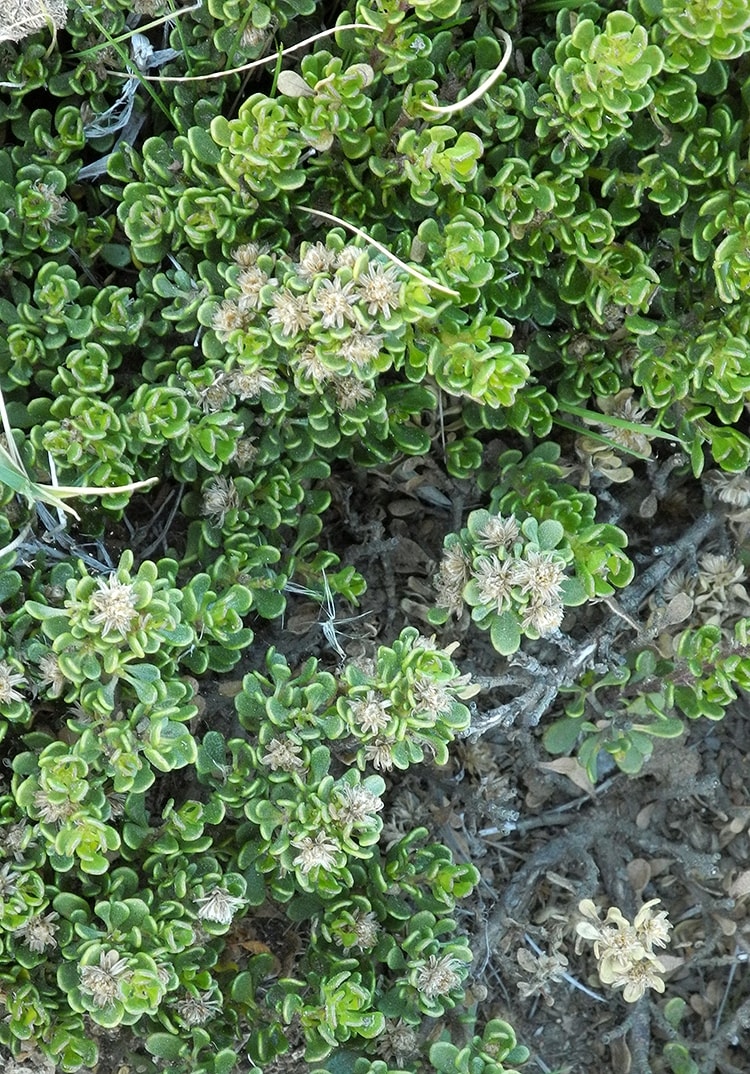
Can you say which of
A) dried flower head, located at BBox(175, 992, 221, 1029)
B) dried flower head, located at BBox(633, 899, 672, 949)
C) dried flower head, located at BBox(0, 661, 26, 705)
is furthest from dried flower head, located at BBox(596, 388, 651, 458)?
dried flower head, located at BBox(175, 992, 221, 1029)

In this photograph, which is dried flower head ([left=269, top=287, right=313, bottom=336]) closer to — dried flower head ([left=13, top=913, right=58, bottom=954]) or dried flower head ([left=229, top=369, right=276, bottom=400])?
dried flower head ([left=229, top=369, right=276, bottom=400])

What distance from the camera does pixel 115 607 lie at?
222 centimetres

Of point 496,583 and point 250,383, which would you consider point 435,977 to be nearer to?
point 496,583

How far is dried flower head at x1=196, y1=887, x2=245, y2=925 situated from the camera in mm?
2451

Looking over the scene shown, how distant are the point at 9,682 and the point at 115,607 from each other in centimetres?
36

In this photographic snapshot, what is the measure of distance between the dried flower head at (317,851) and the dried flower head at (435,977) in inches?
16.5

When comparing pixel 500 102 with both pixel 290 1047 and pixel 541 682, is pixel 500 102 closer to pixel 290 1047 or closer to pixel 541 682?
pixel 541 682

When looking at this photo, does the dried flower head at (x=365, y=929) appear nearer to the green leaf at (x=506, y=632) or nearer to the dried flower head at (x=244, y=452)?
the green leaf at (x=506, y=632)

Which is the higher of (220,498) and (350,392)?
(350,392)

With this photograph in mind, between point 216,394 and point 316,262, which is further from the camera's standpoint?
point 216,394

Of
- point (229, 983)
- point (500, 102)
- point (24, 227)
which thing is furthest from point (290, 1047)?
point (500, 102)

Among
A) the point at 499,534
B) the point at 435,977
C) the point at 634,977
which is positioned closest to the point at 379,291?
the point at 499,534

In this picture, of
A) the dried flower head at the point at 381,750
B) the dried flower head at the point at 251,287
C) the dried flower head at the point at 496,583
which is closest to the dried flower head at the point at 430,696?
the dried flower head at the point at 381,750

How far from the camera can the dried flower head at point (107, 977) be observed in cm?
235
